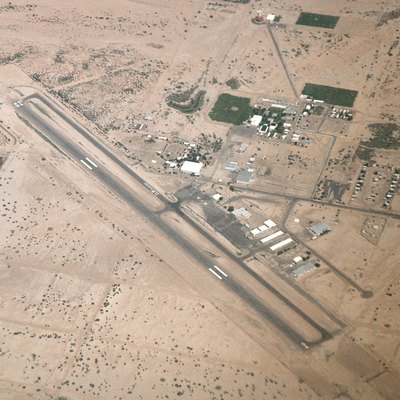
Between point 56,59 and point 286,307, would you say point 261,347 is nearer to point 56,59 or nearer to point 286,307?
point 286,307

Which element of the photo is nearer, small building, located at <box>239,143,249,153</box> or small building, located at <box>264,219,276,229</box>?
small building, located at <box>264,219,276,229</box>

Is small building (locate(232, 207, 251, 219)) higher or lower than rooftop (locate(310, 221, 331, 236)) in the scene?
lower

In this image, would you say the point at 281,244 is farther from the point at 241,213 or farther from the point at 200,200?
the point at 200,200

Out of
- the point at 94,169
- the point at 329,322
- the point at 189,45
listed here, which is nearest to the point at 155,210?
the point at 94,169

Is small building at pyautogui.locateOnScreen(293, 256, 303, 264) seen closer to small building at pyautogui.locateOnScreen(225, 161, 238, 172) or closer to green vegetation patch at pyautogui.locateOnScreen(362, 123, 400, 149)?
small building at pyautogui.locateOnScreen(225, 161, 238, 172)

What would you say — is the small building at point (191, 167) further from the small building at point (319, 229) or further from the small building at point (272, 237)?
the small building at point (319, 229)

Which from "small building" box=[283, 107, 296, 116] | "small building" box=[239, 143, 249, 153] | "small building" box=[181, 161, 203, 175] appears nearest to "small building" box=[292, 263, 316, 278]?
"small building" box=[181, 161, 203, 175]

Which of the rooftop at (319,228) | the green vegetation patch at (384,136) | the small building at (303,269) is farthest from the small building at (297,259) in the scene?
the green vegetation patch at (384,136)
